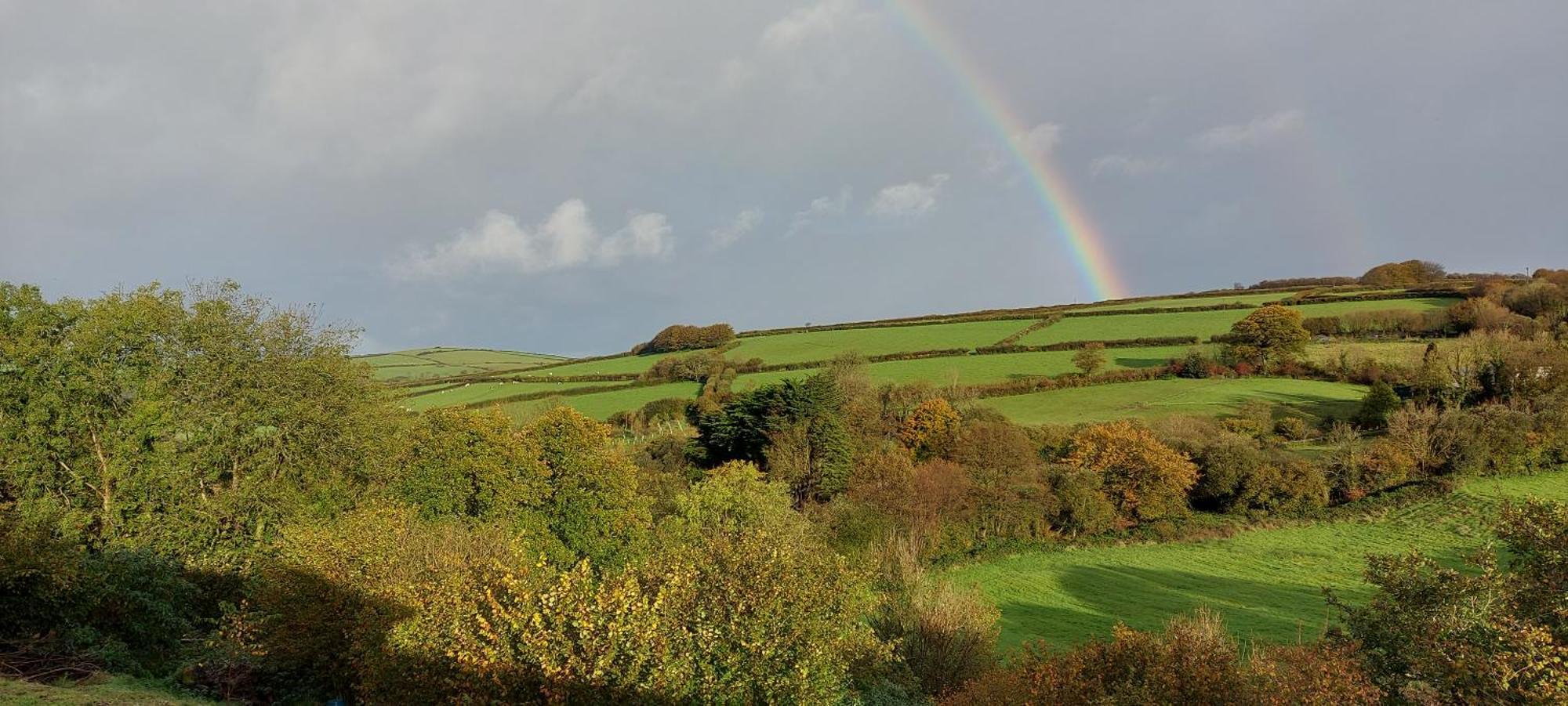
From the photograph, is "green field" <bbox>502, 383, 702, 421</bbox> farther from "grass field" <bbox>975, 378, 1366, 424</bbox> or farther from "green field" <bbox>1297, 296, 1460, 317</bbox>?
"green field" <bbox>1297, 296, 1460, 317</bbox>

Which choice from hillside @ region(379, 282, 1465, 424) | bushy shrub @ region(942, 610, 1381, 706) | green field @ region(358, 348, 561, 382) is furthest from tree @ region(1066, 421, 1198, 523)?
green field @ region(358, 348, 561, 382)

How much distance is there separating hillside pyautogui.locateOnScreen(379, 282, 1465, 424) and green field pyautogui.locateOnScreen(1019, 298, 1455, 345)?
264mm

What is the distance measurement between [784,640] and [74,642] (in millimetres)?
19839

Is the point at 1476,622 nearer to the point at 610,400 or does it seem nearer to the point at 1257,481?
the point at 1257,481

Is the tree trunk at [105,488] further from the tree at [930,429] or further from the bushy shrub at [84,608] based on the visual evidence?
the tree at [930,429]

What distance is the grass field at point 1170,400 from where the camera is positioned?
65.3 m

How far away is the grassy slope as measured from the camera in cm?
1323

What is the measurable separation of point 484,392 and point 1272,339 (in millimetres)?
93804

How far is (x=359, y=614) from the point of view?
17.5 metres

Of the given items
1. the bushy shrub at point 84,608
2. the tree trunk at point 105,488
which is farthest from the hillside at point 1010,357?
the bushy shrub at point 84,608

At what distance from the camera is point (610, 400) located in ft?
275

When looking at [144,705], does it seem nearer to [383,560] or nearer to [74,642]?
[383,560]

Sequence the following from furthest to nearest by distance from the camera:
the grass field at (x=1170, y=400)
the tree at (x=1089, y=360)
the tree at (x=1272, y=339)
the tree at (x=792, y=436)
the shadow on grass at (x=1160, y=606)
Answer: the tree at (x=1089, y=360) < the tree at (x=1272, y=339) < the grass field at (x=1170, y=400) < the tree at (x=792, y=436) < the shadow on grass at (x=1160, y=606)

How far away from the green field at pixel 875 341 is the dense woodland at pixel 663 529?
31005mm
